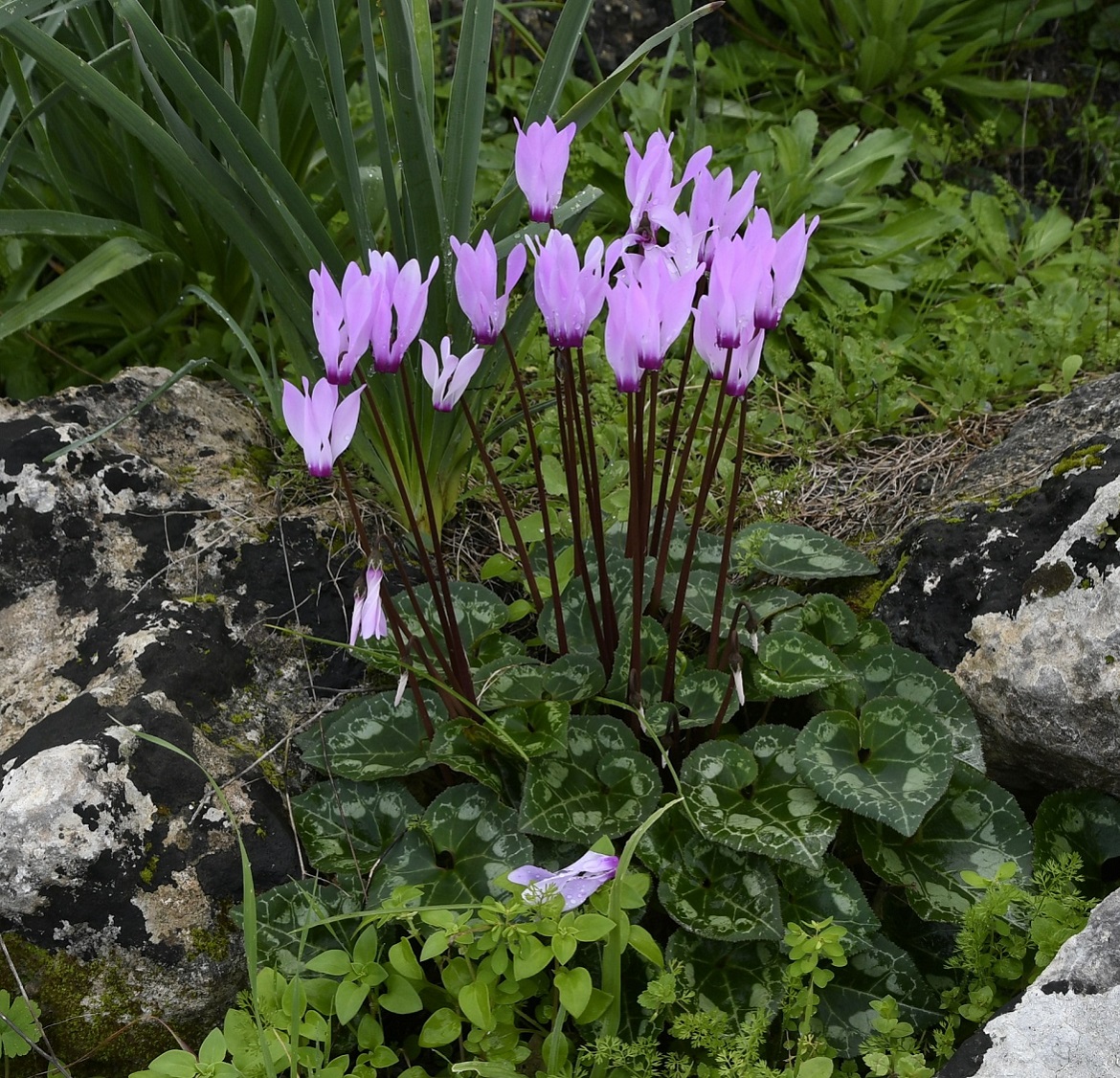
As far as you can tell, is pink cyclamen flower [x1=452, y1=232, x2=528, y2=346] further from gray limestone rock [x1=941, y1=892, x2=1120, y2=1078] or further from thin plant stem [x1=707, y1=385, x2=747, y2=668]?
gray limestone rock [x1=941, y1=892, x2=1120, y2=1078]

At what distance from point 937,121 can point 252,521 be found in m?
2.84

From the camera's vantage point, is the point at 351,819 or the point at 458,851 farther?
the point at 351,819

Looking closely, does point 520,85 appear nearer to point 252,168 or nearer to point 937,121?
point 937,121

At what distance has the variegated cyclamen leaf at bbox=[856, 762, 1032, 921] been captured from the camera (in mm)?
1725

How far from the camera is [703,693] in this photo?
6.11 ft

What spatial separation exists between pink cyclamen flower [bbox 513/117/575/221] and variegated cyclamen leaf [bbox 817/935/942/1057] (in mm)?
1203

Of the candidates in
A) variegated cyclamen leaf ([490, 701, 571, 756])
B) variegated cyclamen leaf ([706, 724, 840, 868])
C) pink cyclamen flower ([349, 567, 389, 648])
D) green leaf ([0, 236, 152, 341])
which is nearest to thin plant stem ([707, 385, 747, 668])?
variegated cyclamen leaf ([706, 724, 840, 868])

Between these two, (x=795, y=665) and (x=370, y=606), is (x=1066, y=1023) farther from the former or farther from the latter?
(x=370, y=606)

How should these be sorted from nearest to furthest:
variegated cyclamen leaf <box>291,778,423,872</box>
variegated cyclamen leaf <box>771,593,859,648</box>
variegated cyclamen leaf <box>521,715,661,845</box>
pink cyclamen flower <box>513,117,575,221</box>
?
pink cyclamen flower <box>513,117,575,221</box> → variegated cyclamen leaf <box>521,715,661,845</box> → variegated cyclamen leaf <box>291,778,423,872</box> → variegated cyclamen leaf <box>771,593,859,648</box>

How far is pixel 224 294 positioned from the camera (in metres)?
2.82

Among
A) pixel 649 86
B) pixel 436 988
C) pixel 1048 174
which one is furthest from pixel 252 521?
pixel 1048 174

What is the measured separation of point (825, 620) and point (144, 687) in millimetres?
1229

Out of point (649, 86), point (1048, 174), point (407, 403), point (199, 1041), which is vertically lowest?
point (199, 1041)

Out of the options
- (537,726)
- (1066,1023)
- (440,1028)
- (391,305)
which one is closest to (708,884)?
(537,726)
